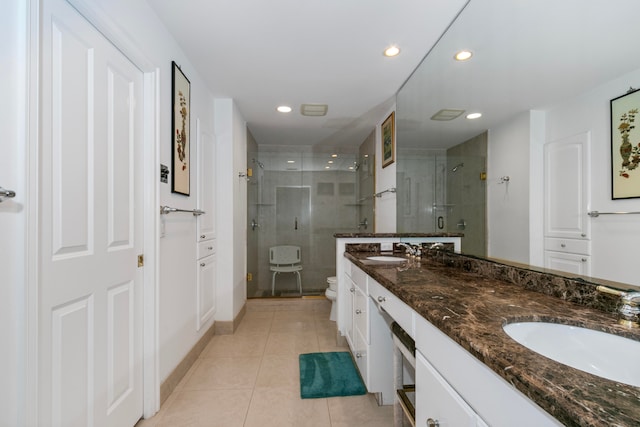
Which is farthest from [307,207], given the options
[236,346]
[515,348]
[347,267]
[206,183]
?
[515,348]

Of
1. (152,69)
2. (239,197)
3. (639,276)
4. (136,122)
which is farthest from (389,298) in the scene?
(239,197)

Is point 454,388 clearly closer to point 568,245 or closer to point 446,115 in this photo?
point 568,245

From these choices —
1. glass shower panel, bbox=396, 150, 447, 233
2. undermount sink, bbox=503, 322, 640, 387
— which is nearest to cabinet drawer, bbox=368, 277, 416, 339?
undermount sink, bbox=503, 322, 640, 387

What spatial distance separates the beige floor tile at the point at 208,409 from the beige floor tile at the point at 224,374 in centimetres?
6

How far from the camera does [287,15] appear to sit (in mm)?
1606

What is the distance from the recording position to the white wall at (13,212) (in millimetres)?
824

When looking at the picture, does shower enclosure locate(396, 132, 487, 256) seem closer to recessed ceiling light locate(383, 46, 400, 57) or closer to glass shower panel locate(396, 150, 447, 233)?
glass shower panel locate(396, 150, 447, 233)

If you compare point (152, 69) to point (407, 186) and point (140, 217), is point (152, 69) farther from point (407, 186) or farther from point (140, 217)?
point (407, 186)

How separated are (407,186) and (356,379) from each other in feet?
5.25

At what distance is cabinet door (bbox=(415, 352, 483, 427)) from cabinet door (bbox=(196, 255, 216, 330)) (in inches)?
74.1

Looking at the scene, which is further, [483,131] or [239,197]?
[239,197]

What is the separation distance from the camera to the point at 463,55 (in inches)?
62.7

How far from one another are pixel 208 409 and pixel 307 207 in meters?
3.18

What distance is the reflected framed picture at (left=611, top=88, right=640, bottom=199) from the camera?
65 cm
